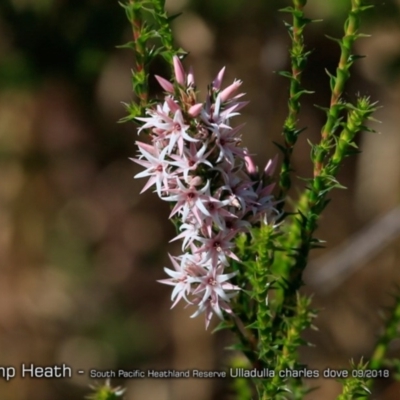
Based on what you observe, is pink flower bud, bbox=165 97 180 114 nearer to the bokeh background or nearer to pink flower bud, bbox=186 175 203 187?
pink flower bud, bbox=186 175 203 187

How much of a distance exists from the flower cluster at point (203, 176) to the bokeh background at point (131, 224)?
9.06 ft

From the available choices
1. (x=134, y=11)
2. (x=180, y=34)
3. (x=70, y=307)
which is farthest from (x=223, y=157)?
(x=70, y=307)

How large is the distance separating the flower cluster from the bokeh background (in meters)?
2.76

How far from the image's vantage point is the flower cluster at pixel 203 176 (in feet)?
3.88

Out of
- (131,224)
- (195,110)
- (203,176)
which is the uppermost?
(195,110)

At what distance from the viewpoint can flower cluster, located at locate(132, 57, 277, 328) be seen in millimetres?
1182

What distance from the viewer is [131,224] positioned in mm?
4758

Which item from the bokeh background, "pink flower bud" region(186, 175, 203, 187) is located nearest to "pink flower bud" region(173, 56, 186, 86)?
"pink flower bud" region(186, 175, 203, 187)

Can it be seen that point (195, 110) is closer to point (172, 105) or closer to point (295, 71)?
point (172, 105)

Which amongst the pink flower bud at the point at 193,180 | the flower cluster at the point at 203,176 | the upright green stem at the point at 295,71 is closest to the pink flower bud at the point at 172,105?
the flower cluster at the point at 203,176

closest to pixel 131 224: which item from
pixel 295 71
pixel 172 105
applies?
pixel 295 71

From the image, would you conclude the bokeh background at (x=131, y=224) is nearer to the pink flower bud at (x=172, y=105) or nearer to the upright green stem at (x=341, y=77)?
the upright green stem at (x=341, y=77)

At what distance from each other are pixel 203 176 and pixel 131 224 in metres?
3.56

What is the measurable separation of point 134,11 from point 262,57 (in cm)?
292
